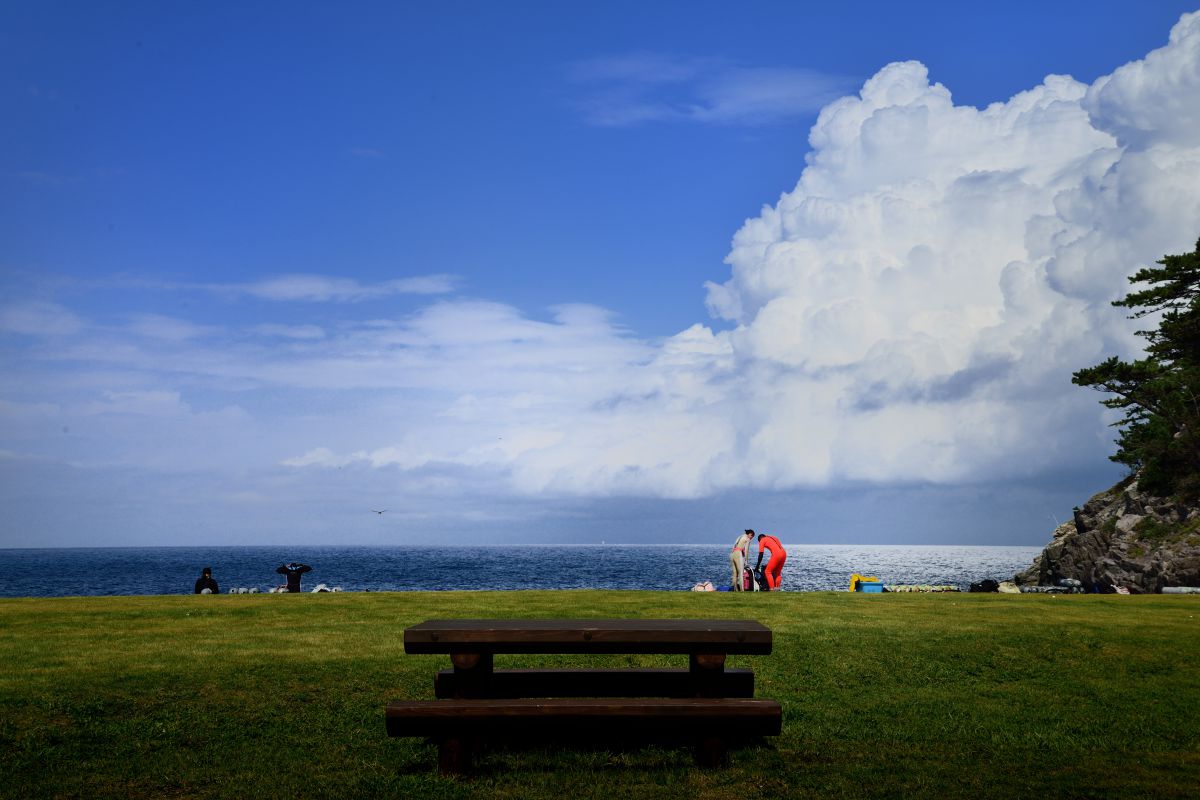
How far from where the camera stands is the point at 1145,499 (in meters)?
64.2

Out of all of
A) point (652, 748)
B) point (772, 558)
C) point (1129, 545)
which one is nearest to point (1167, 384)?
point (1129, 545)

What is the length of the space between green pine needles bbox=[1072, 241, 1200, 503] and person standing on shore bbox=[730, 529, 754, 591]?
41326mm

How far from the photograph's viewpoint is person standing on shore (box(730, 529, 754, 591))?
3191cm

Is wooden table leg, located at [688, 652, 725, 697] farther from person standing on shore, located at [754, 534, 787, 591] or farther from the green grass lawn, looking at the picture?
person standing on shore, located at [754, 534, 787, 591]

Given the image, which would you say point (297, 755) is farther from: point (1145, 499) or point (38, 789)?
point (1145, 499)

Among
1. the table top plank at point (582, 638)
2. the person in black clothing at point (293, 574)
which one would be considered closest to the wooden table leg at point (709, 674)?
the table top plank at point (582, 638)

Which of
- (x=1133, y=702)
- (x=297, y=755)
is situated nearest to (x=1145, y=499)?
(x=1133, y=702)

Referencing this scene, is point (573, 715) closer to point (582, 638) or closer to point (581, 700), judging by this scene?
point (581, 700)

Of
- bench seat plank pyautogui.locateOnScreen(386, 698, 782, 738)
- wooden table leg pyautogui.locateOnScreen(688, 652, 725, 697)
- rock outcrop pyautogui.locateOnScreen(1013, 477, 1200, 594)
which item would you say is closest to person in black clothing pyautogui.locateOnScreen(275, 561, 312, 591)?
bench seat plank pyautogui.locateOnScreen(386, 698, 782, 738)

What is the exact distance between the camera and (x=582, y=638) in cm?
882

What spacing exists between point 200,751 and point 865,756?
23.5 feet

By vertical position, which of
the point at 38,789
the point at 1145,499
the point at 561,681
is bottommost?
the point at 38,789

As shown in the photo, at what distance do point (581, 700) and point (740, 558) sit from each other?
924 inches

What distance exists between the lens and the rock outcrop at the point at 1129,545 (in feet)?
177
